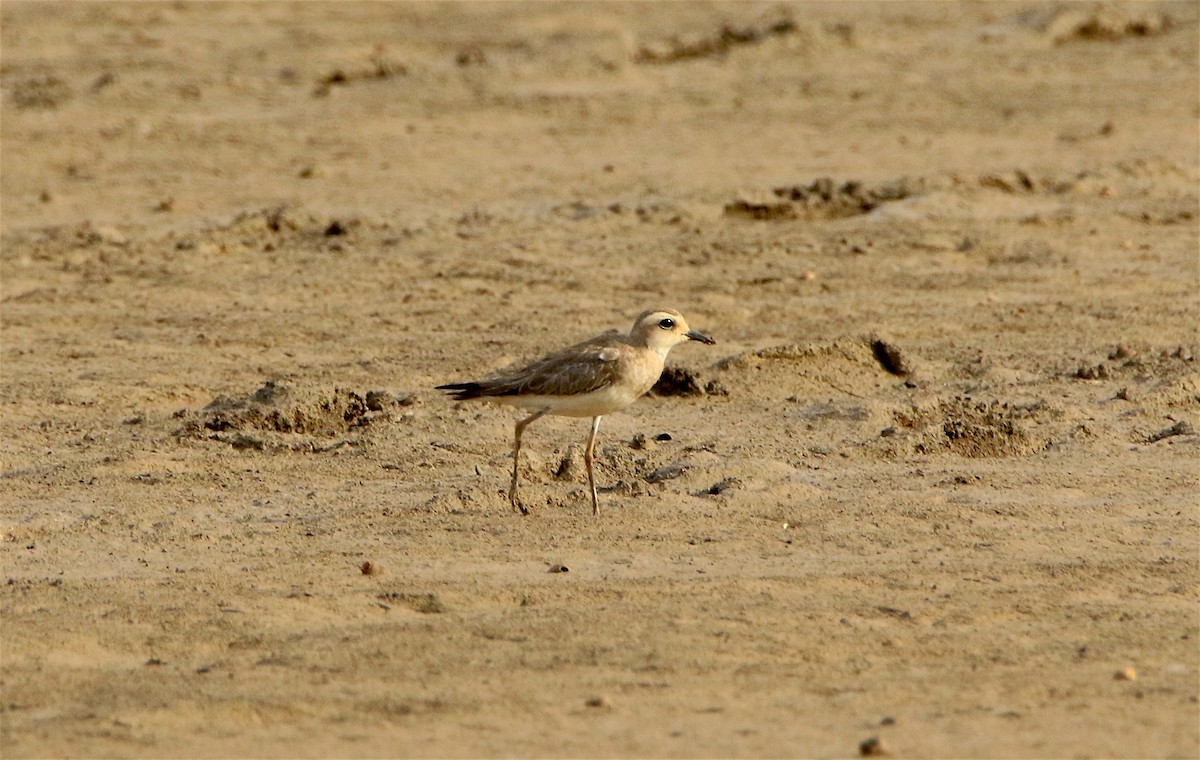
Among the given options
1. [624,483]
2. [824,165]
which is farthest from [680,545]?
[824,165]

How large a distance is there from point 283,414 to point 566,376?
1635 millimetres

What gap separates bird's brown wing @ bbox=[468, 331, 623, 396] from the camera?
24.2 feet

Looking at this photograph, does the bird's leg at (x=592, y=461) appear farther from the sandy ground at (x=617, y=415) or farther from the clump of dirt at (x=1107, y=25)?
the clump of dirt at (x=1107, y=25)

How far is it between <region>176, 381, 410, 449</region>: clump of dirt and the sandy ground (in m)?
0.02

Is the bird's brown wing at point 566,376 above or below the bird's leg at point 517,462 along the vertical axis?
above

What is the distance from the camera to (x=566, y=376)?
24.2 feet

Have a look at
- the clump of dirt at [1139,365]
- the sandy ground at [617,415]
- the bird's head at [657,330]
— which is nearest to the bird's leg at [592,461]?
the sandy ground at [617,415]

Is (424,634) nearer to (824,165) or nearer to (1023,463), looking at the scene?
(1023,463)

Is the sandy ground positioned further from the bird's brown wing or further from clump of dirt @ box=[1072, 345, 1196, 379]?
the bird's brown wing

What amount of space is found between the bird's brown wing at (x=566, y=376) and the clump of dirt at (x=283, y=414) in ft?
3.84

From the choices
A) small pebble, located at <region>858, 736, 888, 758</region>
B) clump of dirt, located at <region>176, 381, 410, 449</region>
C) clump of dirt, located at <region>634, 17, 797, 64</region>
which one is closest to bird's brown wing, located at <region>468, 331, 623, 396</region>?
clump of dirt, located at <region>176, 381, 410, 449</region>

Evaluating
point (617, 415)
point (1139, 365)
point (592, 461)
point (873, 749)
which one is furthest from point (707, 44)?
point (873, 749)

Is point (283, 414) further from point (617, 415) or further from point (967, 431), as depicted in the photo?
point (967, 431)

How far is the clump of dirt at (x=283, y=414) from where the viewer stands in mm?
8195
